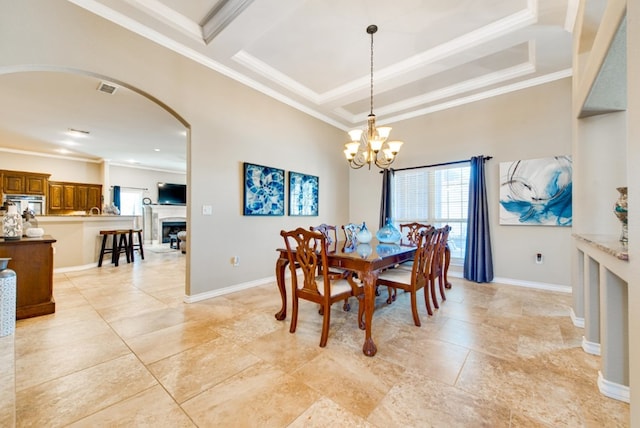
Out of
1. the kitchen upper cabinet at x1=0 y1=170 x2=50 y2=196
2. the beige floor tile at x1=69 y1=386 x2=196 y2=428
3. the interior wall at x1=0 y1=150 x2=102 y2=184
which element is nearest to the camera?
the beige floor tile at x1=69 y1=386 x2=196 y2=428

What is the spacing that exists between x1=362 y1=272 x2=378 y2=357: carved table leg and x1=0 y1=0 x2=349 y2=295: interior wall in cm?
214

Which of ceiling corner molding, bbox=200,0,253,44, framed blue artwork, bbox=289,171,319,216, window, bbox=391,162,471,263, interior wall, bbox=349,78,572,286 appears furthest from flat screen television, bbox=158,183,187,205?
interior wall, bbox=349,78,572,286

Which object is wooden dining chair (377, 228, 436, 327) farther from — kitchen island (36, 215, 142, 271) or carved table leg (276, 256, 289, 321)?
kitchen island (36, 215, 142, 271)

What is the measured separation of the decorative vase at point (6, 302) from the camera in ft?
7.05

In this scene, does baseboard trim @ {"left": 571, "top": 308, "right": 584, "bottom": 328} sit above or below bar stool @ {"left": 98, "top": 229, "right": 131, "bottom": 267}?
below

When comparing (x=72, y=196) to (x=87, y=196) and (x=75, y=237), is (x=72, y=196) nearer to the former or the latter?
(x=87, y=196)

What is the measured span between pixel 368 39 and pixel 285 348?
3367 millimetres

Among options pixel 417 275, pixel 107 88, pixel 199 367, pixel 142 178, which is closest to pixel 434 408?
pixel 417 275

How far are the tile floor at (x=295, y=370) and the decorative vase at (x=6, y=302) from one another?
3.2 inches

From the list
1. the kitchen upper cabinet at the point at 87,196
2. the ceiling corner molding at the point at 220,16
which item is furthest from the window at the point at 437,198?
the kitchen upper cabinet at the point at 87,196

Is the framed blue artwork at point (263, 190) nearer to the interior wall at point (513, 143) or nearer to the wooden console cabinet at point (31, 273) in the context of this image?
the wooden console cabinet at point (31, 273)

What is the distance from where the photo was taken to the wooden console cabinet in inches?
101

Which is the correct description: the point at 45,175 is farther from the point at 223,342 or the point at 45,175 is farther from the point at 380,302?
Result: the point at 380,302

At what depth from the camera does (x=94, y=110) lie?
4273 millimetres
